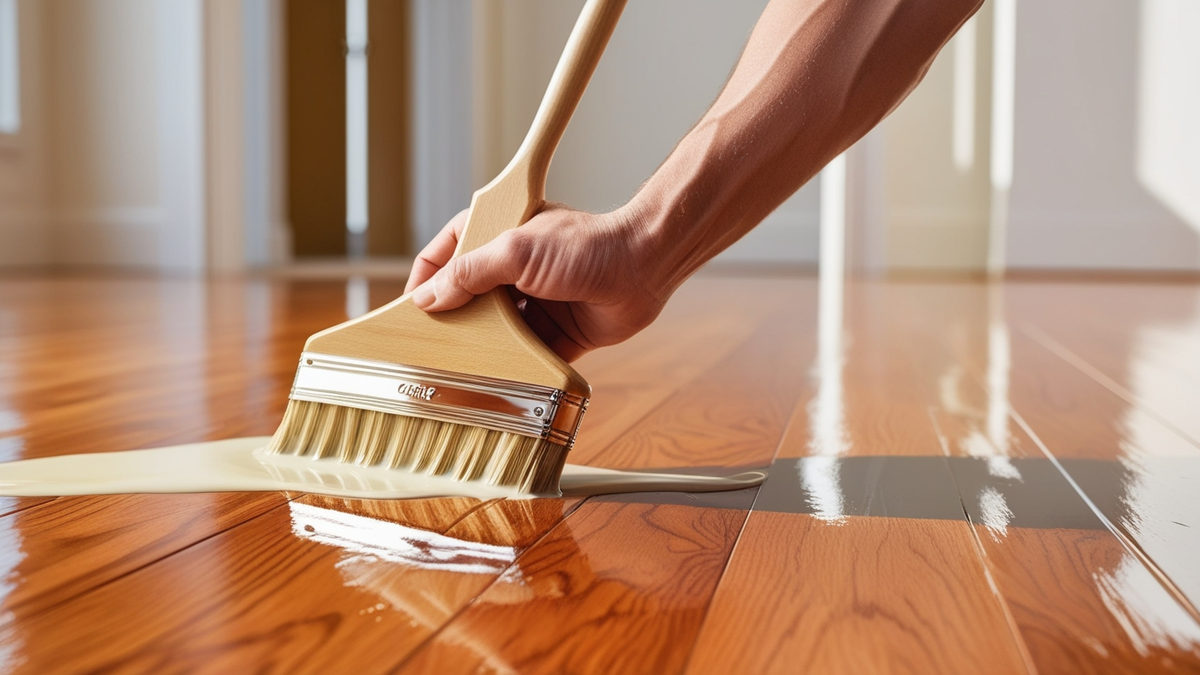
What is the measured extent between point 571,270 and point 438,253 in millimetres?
172

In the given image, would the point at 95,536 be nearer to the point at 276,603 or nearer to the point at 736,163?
the point at 276,603

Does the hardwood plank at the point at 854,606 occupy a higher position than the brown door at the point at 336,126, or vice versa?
the brown door at the point at 336,126

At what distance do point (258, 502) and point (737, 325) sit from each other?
61.2 inches

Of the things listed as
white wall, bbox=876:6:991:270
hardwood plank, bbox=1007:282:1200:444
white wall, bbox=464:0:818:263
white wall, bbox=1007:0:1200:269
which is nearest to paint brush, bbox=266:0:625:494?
hardwood plank, bbox=1007:282:1200:444

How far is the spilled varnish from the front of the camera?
0.73 m

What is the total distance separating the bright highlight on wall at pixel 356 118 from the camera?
19.4 feet

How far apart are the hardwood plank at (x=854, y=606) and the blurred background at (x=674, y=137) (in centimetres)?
354

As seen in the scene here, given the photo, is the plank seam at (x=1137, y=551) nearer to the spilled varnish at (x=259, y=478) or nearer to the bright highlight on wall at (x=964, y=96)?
the spilled varnish at (x=259, y=478)

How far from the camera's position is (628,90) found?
209 inches

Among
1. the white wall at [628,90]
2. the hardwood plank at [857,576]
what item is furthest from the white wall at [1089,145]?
the hardwood plank at [857,576]

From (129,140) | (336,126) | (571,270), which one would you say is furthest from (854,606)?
(336,126)

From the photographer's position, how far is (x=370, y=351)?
80 cm

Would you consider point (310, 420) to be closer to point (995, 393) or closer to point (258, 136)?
point (995, 393)

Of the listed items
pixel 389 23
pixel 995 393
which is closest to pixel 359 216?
pixel 389 23
